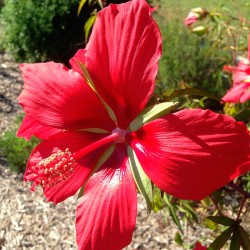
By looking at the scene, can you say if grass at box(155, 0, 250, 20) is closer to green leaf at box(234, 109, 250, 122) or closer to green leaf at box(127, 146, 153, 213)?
green leaf at box(234, 109, 250, 122)

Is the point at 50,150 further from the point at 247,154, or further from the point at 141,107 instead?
the point at 247,154

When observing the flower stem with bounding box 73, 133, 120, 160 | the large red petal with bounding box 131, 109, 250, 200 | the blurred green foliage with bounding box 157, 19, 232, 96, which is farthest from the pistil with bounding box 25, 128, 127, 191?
the blurred green foliage with bounding box 157, 19, 232, 96

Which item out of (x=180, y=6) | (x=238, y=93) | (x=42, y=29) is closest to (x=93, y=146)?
(x=238, y=93)

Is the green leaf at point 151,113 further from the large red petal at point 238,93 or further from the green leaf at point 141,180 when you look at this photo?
the large red petal at point 238,93

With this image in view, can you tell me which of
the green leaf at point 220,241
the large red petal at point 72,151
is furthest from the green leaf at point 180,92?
the green leaf at point 220,241

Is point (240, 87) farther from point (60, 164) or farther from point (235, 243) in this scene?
point (60, 164)

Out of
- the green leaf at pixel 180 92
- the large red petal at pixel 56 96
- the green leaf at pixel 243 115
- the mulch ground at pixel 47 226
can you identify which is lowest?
the mulch ground at pixel 47 226

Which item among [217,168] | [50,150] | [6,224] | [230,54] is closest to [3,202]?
[6,224]
